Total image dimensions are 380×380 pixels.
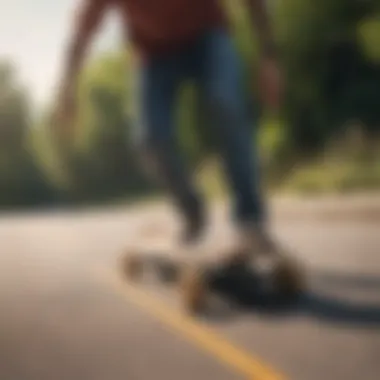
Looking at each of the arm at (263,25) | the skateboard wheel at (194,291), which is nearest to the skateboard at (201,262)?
the skateboard wheel at (194,291)

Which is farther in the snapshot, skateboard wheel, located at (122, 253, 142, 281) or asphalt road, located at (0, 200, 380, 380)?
skateboard wheel, located at (122, 253, 142, 281)

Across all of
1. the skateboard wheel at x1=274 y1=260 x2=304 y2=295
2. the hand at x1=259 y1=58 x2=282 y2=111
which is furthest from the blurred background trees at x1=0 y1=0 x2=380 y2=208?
the skateboard wheel at x1=274 y1=260 x2=304 y2=295

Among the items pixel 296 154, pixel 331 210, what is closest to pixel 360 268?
pixel 331 210

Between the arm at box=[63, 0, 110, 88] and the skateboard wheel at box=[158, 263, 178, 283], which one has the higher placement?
the arm at box=[63, 0, 110, 88]

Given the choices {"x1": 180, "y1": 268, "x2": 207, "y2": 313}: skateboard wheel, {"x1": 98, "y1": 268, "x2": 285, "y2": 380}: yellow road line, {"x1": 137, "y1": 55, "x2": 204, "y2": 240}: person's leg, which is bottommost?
{"x1": 98, "y1": 268, "x2": 285, "y2": 380}: yellow road line

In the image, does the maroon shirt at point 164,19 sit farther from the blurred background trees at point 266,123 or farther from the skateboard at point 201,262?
the skateboard at point 201,262

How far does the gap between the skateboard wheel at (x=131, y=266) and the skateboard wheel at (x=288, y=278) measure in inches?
8.5

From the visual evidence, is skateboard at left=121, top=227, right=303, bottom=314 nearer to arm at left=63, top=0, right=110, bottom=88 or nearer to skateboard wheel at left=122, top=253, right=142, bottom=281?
skateboard wheel at left=122, top=253, right=142, bottom=281

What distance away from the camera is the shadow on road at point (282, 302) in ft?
4.13

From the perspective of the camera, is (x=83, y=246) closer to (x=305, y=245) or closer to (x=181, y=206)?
(x=181, y=206)

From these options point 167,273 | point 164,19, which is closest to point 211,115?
point 164,19

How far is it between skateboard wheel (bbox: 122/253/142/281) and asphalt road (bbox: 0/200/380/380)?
0.8 inches

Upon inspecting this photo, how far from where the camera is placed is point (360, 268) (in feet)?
4.36

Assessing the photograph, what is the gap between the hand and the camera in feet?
4.15
